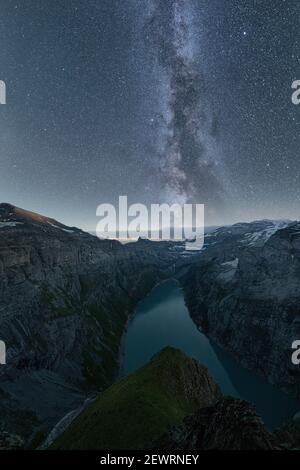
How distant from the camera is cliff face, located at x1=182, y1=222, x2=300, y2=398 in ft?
372

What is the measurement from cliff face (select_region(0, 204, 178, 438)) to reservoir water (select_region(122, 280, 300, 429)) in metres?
11.3

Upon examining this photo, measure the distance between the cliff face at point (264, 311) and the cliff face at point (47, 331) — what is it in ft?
188

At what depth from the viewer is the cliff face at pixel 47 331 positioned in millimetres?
77750

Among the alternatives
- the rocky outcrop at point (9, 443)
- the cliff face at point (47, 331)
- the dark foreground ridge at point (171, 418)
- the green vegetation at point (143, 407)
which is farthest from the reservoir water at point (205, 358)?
the rocky outcrop at point (9, 443)

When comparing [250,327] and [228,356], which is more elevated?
[250,327]

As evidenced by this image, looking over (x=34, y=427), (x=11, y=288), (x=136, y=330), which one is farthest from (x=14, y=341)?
(x=136, y=330)

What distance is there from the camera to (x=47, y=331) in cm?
10906

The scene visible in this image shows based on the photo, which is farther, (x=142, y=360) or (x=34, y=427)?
(x=142, y=360)

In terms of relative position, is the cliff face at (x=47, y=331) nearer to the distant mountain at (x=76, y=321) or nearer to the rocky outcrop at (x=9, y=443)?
the distant mountain at (x=76, y=321)

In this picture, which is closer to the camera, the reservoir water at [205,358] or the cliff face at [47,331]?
the cliff face at [47,331]

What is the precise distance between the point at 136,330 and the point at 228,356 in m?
60.3
